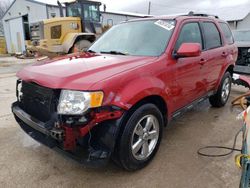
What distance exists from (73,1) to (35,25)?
2.95 meters

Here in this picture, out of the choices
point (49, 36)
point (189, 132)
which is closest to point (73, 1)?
point (49, 36)

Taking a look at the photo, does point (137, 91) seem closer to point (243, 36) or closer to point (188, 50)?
point (188, 50)

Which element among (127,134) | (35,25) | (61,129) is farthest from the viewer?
(35,25)

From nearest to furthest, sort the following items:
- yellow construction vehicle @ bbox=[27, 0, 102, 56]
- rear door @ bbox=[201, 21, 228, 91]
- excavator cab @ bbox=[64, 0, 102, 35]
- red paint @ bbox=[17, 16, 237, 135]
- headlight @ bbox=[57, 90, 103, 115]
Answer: headlight @ bbox=[57, 90, 103, 115] < red paint @ bbox=[17, 16, 237, 135] < rear door @ bbox=[201, 21, 228, 91] < yellow construction vehicle @ bbox=[27, 0, 102, 56] < excavator cab @ bbox=[64, 0, 102, 35]

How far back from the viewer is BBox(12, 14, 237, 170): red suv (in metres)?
2.36

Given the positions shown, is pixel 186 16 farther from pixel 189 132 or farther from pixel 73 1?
pixel 73 1

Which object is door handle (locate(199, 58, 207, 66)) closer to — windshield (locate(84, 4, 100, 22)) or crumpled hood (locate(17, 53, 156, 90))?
crumpled hood (locate(17, 53, 156, 90))

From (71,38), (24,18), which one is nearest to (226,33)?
(71,38)

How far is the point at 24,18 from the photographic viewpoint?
23.9 metres

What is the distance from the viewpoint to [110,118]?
2422 millimetres

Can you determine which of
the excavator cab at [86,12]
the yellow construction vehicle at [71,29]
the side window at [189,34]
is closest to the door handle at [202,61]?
the side window at [189,34]

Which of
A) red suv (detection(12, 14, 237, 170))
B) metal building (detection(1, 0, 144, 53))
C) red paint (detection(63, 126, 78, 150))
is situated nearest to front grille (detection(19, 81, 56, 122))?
red suv (detection(12, 14, 237, 170))

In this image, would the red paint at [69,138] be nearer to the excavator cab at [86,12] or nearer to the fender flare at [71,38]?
the fender flare at [71,38]

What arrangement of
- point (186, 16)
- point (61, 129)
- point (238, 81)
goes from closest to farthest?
point (61, 129), point (186, 16), point (238, 81)
